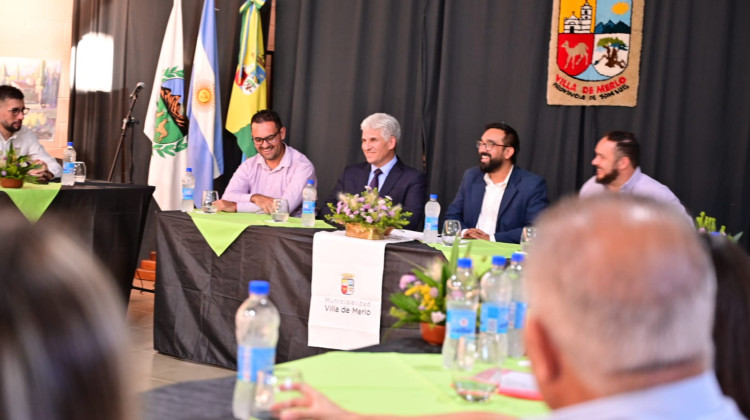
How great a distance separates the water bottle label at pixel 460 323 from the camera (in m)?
2.07

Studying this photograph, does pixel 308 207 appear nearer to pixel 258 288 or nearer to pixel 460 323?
pixel 460 323

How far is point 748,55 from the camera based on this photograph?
4965 mm

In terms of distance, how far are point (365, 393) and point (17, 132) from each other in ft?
15.4

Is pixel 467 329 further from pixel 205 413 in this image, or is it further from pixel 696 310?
pixel 696 310

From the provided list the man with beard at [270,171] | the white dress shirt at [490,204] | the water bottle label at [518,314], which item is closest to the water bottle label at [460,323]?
the water bottle label at [518,314]

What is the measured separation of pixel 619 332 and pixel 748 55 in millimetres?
4650

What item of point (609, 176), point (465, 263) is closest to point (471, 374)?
point (465, 263)

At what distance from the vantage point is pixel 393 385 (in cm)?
188

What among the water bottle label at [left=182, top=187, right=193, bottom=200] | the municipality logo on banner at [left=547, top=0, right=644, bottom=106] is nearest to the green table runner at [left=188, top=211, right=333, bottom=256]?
the water bottle label at [left=182, top=187, right=193, bottom=200]

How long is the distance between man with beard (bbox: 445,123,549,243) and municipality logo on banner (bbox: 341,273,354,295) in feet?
3.15

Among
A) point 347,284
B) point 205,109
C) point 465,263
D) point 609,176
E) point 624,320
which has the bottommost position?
point 347,284

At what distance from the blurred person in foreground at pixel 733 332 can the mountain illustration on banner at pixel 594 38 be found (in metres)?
3.93

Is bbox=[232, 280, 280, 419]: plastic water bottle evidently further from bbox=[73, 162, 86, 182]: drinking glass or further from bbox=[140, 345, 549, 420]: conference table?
bbox=[73, 162, 86, 182]: drinking glass

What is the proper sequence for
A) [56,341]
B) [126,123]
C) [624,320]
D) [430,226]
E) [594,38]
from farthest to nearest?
[126,123] < [594,38] < [430,226] < [624,320] < [56,341]
